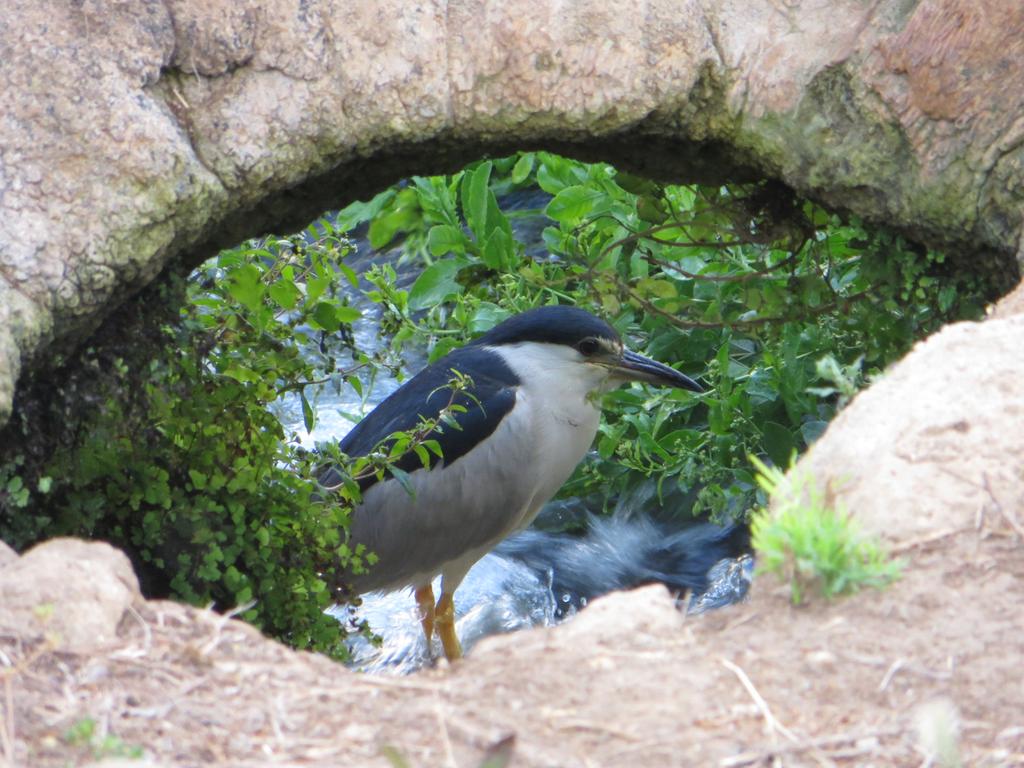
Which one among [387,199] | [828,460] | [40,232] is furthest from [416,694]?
[387,199]

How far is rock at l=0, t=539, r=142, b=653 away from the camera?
193 cm

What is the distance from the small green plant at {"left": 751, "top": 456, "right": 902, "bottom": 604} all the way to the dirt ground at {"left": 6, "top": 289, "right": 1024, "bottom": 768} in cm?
3

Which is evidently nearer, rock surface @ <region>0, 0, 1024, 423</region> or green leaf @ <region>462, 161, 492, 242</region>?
rock surface @ <region>0, 0, 1024, 423</region>

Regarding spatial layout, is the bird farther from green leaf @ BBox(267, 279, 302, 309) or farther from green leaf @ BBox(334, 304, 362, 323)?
green leaf @ BBox(267, 279, 302, 309)

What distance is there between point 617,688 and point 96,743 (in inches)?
25.9

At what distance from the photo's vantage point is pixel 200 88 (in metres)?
3.00

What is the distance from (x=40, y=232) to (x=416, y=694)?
140 centimetres

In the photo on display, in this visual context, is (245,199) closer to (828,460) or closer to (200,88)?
(200,88)

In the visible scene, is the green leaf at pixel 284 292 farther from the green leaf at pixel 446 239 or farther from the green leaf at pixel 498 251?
the green leaf at pixel 446 239

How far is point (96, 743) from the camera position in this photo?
1.70 m

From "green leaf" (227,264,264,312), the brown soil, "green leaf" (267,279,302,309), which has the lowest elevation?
the brown soil

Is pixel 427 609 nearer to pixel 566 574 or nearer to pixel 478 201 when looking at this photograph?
pixel 566 574

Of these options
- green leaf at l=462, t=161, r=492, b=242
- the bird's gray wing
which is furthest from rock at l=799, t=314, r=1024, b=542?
green leaf at l=462, t=161, r=492, b=242

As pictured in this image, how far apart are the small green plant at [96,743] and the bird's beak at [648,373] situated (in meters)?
3.11
